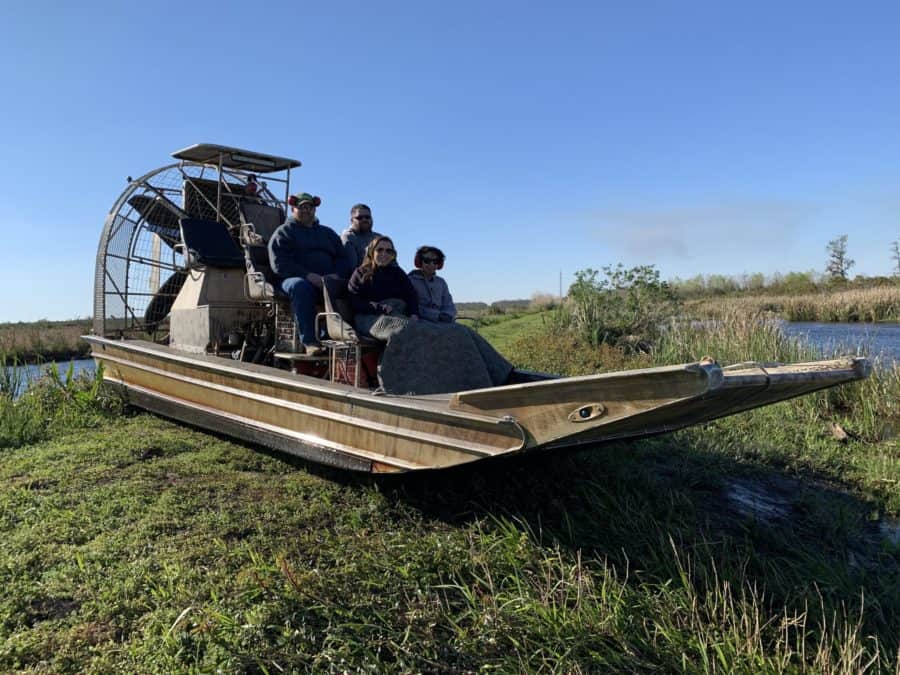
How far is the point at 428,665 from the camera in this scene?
3.03 m

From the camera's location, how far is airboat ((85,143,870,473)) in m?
3.25

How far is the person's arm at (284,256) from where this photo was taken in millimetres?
6129

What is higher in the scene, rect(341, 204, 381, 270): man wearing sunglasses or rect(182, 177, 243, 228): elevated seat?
rect(182, 177, 243, 228): elevated seat

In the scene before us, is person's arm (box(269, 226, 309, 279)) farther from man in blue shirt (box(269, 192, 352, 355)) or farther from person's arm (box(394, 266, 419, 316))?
person's arm (box(394, 266, 419, 316))

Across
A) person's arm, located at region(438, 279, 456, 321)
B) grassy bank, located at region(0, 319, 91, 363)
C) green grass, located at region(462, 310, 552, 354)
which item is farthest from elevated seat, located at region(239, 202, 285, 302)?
grassy bank, located at region(0, 319, 91, 363)

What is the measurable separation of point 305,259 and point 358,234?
2.38 feet

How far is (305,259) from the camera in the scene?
639 centimetres

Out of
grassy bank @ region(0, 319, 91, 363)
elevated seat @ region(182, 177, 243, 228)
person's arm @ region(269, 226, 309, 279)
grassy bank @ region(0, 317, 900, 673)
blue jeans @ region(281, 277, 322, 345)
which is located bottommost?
grassy bank @ region(0, 317, 900, 673)

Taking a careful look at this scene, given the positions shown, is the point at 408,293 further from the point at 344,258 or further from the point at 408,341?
the point at 344,258

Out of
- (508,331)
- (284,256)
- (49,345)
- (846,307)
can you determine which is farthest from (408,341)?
(846,307)

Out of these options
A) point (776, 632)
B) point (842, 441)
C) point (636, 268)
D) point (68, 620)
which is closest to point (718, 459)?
point (842, 441)

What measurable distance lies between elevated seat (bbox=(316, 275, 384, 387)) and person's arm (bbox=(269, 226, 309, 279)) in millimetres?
725

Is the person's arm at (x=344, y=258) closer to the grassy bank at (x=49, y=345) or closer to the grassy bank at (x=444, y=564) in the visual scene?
the grassy bank at (x=444, y=564)

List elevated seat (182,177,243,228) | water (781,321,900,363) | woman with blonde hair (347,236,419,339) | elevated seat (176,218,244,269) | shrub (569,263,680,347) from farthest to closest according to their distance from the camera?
shrub (569,263,680,347) → water (781,321,900,363) → elevated seat (182,177,243,228) → elevated seat (176,218,244,269) → woman with blonde hair (347,236,419,339)
